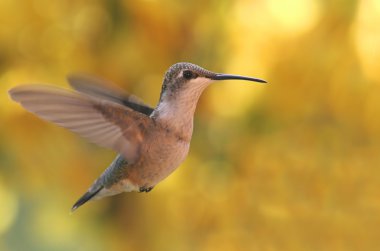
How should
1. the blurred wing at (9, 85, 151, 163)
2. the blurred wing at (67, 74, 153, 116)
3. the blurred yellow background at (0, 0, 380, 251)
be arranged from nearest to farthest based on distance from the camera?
the blurred wing at (9, 85, 151, 163) → the blurred wing at (67, 74, 153, 116) → the blurred yellow background at (0, 0, 380, 251)

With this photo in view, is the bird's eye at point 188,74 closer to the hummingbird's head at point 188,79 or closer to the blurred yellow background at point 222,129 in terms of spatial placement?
the hummingbird's head at point 188,79

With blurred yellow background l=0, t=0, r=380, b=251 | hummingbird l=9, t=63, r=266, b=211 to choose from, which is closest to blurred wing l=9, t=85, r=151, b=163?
hummingbird l=9, t=63, r=266, b=211

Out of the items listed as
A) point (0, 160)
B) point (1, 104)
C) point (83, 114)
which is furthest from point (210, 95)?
point (83, 114)

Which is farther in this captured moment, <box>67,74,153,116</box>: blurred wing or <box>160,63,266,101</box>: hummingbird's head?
<box>67,74,153,116</box>: blurred wing

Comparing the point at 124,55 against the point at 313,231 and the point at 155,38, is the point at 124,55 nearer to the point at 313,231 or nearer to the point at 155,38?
the point at 155,38

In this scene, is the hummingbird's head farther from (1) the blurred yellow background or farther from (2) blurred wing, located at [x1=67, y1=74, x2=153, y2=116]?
(1) the blurred yellow background

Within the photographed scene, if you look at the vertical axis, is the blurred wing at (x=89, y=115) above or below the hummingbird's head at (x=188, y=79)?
below

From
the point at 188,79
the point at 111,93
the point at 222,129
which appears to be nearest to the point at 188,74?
the point at 188,79

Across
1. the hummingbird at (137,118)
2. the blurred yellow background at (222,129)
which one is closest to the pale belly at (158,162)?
the hummingbird at (137,118)

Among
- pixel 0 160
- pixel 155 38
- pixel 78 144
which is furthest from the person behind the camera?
pixel 0 160
